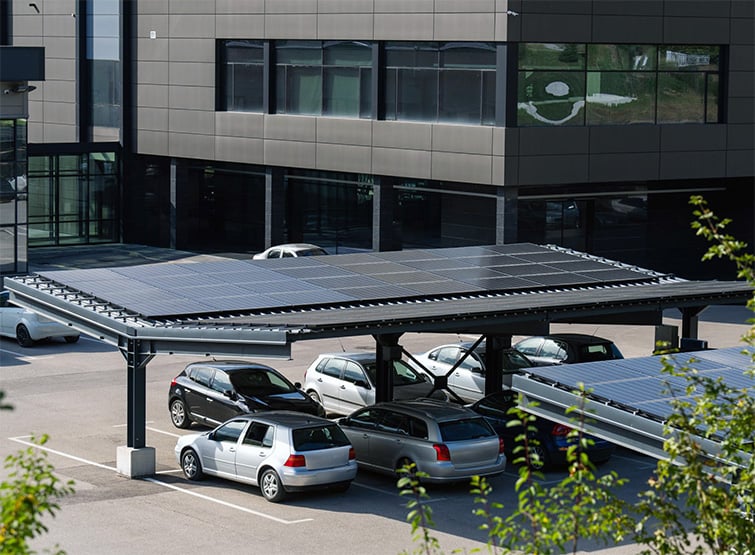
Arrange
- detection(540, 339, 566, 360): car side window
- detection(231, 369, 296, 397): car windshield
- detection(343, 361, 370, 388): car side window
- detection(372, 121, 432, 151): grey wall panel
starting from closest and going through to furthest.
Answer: detection(231, 369, 296, 397): car windshield, detection(343, 361, 370, 388): car side window, detection(540, 339, 566, 360): car side window, detection(372, 121, 432, 151): grey wall panel

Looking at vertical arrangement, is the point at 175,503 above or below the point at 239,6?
below

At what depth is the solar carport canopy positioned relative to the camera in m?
19.0

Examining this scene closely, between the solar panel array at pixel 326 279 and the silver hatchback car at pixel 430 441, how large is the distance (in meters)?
1.98

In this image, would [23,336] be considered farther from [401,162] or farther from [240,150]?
[240,150]

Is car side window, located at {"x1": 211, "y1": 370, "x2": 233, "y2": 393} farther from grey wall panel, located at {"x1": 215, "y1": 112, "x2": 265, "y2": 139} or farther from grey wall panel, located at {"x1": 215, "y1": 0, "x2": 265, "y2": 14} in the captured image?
grey wall panel, located at {"x1": 215, "y1": 0, "x2": 265, "y2": 14}

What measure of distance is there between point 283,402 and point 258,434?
11.5 ft

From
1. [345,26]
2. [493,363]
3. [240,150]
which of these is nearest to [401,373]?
[493,363]

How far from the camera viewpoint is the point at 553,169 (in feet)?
122

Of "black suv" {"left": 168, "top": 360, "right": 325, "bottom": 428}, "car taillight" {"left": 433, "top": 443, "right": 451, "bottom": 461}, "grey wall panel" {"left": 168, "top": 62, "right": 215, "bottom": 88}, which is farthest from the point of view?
"grey wall panel" {"left": 168, "top": 62, "right": 215, "bottom": 88}

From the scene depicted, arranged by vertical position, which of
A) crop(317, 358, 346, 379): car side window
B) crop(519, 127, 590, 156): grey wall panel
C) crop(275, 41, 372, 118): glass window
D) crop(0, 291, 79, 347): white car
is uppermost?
crop(275, 41, 372, 118): glass window

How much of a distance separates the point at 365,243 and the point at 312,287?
2312 centimetres

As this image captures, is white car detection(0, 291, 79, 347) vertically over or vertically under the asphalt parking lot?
over

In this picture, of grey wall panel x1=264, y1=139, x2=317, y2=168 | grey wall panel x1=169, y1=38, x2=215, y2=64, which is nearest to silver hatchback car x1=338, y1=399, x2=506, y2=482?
grey wall panel x1=264, y1=139, x2=317, y2=168

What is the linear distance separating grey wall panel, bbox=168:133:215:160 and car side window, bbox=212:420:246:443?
2731cm
